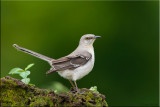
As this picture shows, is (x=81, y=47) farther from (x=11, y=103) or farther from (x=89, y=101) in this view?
(x=11, y=103)

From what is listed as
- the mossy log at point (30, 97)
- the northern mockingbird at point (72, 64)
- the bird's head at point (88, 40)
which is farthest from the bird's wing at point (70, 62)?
the mossy log at point (30, 97)

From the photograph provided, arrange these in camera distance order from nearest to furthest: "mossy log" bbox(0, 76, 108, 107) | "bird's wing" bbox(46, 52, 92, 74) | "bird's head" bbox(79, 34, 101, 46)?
"mossy log" bbox(0, 76, 108, 107) < "bird's wing" bbox(46, 52, 92, 74) < "bird's head" bbox(79, 34, 101, 46)

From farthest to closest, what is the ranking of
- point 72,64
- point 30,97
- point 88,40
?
point 88,40, point 72,64, point 30,97

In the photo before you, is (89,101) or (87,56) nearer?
(89,101)

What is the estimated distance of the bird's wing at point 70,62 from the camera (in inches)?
247

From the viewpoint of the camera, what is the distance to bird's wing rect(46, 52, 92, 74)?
629 cm

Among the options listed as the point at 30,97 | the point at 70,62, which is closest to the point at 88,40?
the point at 70,62

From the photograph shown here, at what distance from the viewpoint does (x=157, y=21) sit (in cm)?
945

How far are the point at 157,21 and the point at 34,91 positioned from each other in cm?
616

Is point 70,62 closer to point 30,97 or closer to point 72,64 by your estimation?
point 72,64

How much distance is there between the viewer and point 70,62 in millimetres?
6504

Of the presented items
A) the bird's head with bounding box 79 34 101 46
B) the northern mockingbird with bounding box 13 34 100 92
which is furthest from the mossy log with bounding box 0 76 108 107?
the bird's head with bounding box 79 34 101 46

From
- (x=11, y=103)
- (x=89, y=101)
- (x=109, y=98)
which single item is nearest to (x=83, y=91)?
(x=89, y=101)

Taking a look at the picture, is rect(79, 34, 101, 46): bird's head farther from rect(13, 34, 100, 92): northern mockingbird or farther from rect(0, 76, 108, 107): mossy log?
rect(0, 76, 108, 107): mossy log
